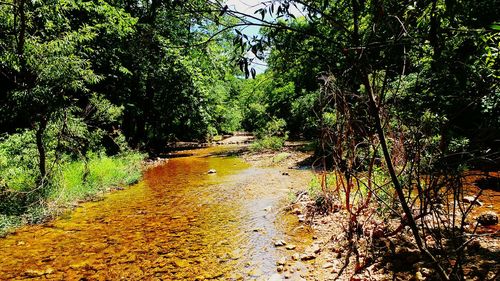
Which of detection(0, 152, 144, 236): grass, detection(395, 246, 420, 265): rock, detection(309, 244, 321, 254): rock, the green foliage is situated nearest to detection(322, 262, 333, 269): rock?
detection(309, 244, 321, 254): rock

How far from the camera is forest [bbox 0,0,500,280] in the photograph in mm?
2375

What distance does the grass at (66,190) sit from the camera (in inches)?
279

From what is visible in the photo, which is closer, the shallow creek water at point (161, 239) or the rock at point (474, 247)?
the rock at point (474, 247)

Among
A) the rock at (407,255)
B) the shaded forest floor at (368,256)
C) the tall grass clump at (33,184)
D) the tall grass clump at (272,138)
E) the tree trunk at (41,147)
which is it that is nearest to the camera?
the shaded forest floor at (368,256)

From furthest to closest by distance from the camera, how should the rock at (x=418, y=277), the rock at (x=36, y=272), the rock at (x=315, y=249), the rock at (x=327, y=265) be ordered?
the rock at (x=315, y=249) < the rock at (x=36, y=272) < the rock at (x=327, y=265) < the rock at (x=418, y=277)

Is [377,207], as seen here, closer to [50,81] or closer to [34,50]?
[50,81]

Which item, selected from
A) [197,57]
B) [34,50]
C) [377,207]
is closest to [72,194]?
[34,50]

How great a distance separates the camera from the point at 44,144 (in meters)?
8.39

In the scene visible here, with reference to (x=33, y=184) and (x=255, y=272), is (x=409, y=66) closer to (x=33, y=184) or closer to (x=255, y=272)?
(x=255, y=272)

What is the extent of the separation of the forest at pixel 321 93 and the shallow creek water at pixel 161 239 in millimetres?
1083

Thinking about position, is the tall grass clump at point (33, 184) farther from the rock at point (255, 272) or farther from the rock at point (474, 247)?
the rock at point (474, 247)

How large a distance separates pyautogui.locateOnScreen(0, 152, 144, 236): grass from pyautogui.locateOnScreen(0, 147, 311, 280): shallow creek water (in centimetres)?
37

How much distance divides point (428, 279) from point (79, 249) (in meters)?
5.74

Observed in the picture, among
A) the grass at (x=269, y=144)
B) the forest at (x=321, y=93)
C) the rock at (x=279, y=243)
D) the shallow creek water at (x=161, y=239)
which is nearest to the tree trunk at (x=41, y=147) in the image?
the forest at (x=321, y=93)
